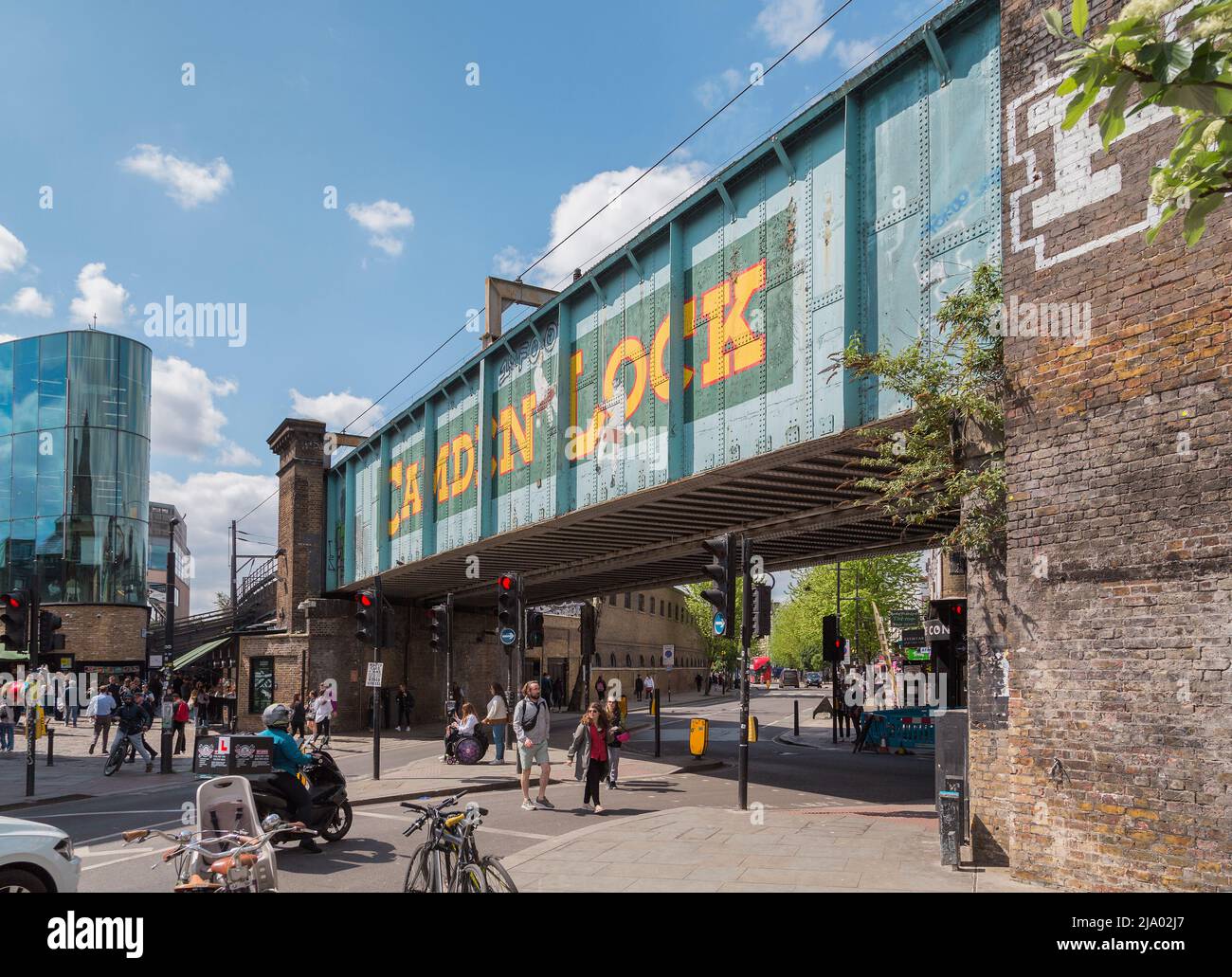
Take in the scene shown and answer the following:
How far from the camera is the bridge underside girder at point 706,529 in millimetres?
15336

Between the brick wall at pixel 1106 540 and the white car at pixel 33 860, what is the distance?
8269mm

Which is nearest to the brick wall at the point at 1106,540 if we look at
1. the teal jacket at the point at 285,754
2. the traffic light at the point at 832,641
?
the teal jacket at the point at 285,754

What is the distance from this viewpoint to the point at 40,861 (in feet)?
25.2

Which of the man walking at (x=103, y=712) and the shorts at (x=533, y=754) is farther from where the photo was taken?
the man walking at (x=103, y=712)

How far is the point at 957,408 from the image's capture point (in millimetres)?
10930

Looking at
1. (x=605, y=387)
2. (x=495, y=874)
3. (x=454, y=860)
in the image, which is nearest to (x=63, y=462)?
(x=605, y=387)

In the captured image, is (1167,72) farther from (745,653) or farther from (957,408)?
(745,653)

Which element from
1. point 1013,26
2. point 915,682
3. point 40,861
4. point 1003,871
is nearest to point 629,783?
point 1003,871

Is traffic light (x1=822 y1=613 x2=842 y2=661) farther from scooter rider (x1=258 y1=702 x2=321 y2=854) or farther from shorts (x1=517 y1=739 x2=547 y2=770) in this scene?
scooter rider (x1=258 y1=702 x2=321 y2=854)

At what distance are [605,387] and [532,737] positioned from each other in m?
6.65

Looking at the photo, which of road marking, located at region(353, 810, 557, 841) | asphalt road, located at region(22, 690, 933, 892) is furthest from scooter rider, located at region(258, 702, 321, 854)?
road marking, located at region(353, 810, 557, 841)

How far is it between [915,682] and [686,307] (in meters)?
34.6

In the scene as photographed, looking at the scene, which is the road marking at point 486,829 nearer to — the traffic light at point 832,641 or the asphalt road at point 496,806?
the asphalt road at point 496,806

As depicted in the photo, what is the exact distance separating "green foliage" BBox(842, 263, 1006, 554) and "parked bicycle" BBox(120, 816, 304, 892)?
7.32 m
